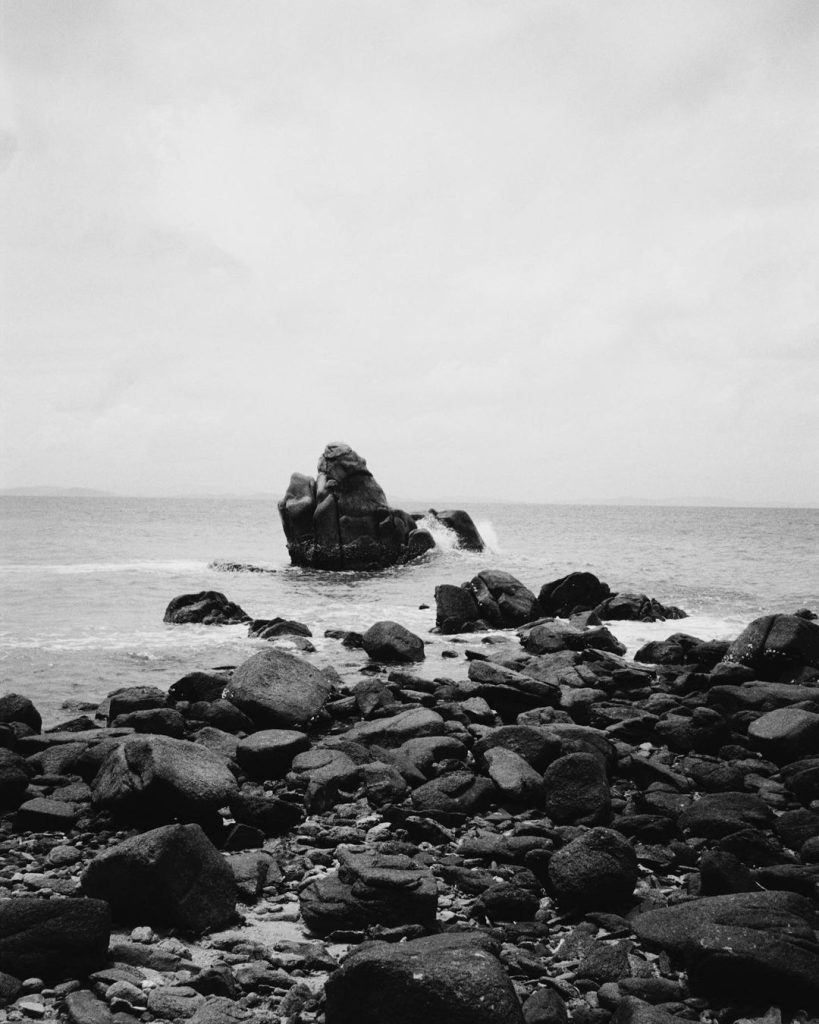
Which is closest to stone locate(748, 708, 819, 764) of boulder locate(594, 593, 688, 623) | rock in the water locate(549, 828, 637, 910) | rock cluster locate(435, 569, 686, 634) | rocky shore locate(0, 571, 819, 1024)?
rocky shore locate(0, 571, 819, 1024)

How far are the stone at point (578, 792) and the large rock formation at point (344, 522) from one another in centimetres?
3484

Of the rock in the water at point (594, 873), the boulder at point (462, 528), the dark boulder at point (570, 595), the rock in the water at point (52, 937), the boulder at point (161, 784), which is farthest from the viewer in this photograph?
the boulder at point (462, 528)

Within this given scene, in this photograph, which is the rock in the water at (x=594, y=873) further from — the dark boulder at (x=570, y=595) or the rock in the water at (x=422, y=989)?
the dark boulder at (x=570, y=595)

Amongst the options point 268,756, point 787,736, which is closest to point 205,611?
point 268,756

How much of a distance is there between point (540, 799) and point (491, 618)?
16.3 metres

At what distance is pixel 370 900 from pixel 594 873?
1.88 meters

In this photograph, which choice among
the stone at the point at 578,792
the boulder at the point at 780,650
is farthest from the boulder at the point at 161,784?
the boulder at the point at 780,650

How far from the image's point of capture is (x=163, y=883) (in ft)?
19.4

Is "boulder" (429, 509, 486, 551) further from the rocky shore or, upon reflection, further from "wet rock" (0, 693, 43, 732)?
"wet rock" (0, 693, 43, 732)

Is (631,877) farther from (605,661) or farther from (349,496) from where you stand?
(349,496)

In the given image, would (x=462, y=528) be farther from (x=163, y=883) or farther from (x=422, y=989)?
(x=422, y=989)

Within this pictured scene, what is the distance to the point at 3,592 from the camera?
92.3ft

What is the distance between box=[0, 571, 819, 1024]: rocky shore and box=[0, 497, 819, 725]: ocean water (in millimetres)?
3987

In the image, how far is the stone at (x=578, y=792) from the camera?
8352 millimetres
